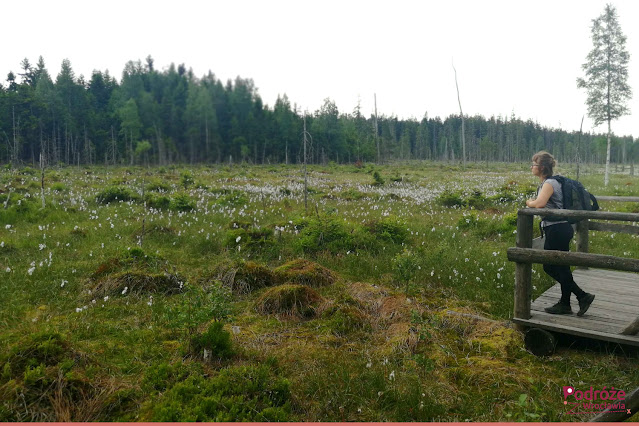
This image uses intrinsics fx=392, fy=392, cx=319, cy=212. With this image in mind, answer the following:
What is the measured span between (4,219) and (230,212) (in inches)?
263

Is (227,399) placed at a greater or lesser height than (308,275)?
lesser

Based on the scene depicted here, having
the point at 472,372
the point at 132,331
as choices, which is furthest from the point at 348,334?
the point at 132,331

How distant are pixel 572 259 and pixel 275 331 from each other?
13.0ft

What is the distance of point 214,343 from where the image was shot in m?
4.66

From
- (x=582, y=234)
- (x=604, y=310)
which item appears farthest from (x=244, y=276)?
(x=582, y=234)

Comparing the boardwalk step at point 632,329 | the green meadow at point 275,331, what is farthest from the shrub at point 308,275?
the boardwalk step at point 632,329

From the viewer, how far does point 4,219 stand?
1178 centimetres

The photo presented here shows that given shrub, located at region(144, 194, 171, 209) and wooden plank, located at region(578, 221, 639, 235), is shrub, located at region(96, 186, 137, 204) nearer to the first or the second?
shrub, located at region(144, 194, 171, 209)

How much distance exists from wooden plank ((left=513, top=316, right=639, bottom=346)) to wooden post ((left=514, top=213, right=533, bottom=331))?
0.13m

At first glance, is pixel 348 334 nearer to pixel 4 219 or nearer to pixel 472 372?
pixel 472 372

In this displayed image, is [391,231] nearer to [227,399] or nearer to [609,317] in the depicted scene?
[609,317]

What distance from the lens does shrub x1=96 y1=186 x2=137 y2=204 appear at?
16.3 metres

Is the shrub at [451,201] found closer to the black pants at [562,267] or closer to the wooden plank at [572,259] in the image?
the black pants at [562,267]

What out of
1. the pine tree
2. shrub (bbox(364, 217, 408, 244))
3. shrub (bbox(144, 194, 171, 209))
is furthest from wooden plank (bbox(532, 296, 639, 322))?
the pine tree
